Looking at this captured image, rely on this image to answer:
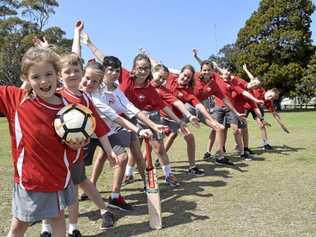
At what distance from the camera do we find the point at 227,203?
217 inches

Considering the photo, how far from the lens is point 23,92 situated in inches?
131

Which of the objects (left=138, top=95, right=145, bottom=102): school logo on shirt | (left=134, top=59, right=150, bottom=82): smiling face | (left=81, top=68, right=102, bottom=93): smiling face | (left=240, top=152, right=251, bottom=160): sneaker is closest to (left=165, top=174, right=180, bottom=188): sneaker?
(left=138, top=95, right=145, bottom=102): school logo on shirt

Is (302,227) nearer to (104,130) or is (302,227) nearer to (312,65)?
(104,130)

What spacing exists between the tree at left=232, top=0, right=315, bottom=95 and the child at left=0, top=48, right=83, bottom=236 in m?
42.4

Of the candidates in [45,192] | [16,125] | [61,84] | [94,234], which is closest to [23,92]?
[16,125]

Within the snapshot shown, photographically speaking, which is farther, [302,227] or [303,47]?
[303,47]

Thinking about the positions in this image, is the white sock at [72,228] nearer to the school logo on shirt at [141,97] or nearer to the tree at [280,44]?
the school logo on shirt at [141,97]

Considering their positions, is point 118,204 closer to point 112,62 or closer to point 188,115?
point 112,62

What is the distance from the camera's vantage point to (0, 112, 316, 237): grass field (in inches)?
180

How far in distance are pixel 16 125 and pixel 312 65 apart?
142 feet

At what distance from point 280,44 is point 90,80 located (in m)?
43.7

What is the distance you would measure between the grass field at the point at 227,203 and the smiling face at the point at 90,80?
1435mm

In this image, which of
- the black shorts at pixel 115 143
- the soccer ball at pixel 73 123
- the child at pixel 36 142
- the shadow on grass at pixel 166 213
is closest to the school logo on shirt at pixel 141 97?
the black shorts at pixel 115 143

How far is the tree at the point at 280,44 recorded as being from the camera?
44312 millimetres
